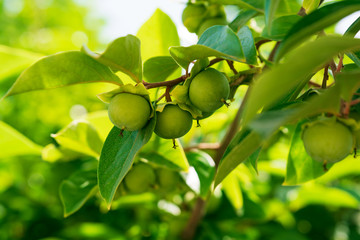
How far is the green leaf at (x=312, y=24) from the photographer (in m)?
0.57

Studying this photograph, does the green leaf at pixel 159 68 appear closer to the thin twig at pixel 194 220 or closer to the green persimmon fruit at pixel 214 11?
the green persimmon fruit at pixel 214 11

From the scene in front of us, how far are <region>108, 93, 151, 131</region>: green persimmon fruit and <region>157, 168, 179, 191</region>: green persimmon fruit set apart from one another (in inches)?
15.0

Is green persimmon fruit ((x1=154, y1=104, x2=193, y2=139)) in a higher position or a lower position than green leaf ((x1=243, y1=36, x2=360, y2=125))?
lower

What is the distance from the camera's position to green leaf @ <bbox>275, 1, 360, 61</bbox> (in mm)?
566

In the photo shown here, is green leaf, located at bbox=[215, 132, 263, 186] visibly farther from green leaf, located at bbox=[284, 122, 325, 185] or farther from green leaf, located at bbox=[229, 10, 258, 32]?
green leaf, located at bbox=[229, 10, 258, 32]

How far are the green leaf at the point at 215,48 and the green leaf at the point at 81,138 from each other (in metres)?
0.46

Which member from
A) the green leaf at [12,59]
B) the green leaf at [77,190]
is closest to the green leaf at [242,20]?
the green leaf at [77,190]

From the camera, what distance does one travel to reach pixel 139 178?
103 cm

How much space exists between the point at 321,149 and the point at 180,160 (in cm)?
41

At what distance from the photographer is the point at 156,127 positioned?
77 cm

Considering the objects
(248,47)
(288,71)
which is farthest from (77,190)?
(288,71)

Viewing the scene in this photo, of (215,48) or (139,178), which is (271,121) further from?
(139,178)

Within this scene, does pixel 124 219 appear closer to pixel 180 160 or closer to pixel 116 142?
pixel 180 160

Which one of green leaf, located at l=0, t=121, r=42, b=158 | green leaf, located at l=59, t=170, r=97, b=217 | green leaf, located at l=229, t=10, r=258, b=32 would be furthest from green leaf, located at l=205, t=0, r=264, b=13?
green leaf, located at l=0, t=121, r=42, b=158
